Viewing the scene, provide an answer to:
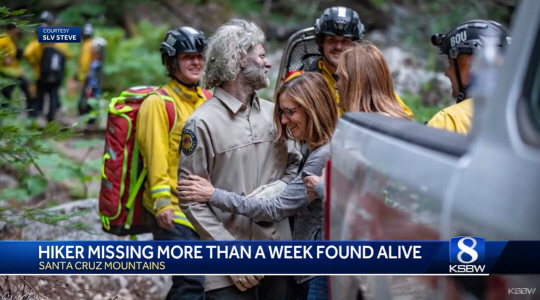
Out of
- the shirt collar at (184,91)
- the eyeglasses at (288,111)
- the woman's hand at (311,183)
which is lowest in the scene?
the woman's hand at (311,183)

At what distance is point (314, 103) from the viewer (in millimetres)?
4418

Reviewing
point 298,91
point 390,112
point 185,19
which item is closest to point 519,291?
point 390,112

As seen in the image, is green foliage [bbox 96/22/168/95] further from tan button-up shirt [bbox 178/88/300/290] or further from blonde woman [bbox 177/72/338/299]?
blonde woman [bbox 177/72/338/299]

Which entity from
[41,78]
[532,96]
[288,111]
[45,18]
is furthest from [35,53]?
[532,96]

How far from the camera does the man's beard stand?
4613 mm

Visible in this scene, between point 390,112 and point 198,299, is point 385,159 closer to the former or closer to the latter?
point 390,112

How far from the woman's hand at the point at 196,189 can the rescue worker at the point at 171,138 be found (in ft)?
3.60

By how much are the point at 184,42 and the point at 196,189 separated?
191 cm

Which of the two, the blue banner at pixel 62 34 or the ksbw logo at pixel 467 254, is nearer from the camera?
the ksbw logo at pixel 467 254

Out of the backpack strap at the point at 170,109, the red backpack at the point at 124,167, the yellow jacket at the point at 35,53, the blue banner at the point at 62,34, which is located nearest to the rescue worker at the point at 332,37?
the backpack strap at the point at 170,109

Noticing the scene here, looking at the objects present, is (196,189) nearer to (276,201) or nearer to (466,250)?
(276,201)

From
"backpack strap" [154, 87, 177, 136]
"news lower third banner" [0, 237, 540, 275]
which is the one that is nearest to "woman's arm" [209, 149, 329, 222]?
"news lower third banner" [0, 237, 540, 275]

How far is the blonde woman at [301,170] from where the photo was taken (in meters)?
Answer: 4.36

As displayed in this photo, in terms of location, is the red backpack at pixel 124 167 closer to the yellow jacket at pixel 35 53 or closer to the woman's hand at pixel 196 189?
the woman's hand at pixel 196 189
